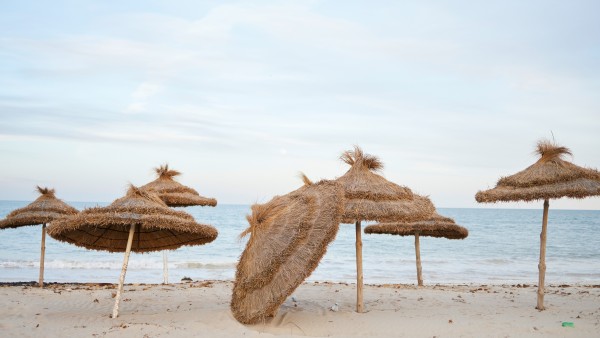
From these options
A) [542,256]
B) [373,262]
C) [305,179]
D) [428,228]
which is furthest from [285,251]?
[373,262]

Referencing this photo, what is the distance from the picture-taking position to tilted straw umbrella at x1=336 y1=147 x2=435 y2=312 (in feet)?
28.9

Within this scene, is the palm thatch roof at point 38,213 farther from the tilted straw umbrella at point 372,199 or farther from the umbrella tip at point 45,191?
the tilted straw umbrella at point 372,199

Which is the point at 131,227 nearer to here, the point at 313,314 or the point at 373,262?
the point at 313,314

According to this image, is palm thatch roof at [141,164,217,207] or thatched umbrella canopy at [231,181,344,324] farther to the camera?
palm thatch roof at [141,164,217,207]

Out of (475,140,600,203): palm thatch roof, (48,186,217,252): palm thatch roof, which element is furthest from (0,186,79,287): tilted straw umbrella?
(475,140,600,203): palm thatch roof

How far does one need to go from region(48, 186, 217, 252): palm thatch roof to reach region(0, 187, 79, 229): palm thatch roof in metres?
4.29

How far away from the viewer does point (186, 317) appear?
30.2 ft

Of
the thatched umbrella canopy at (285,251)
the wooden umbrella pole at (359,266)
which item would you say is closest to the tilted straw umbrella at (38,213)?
the thatched umbrella canopy at (285,251)

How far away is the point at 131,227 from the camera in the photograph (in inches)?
337

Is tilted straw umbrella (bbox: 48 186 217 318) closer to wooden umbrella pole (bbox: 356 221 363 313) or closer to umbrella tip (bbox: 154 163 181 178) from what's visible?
wooden umbrella pole (bbox: 356 221 363 313)

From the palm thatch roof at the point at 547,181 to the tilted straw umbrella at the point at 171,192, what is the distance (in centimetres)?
829

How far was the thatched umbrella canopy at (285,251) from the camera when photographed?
26.3ft

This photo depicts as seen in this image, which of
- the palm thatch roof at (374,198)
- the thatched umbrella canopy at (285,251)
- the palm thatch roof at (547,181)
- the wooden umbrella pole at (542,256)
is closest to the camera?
the thatched umbrella canopy at (285,251)

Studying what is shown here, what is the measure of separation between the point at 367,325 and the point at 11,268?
20.5 metres
